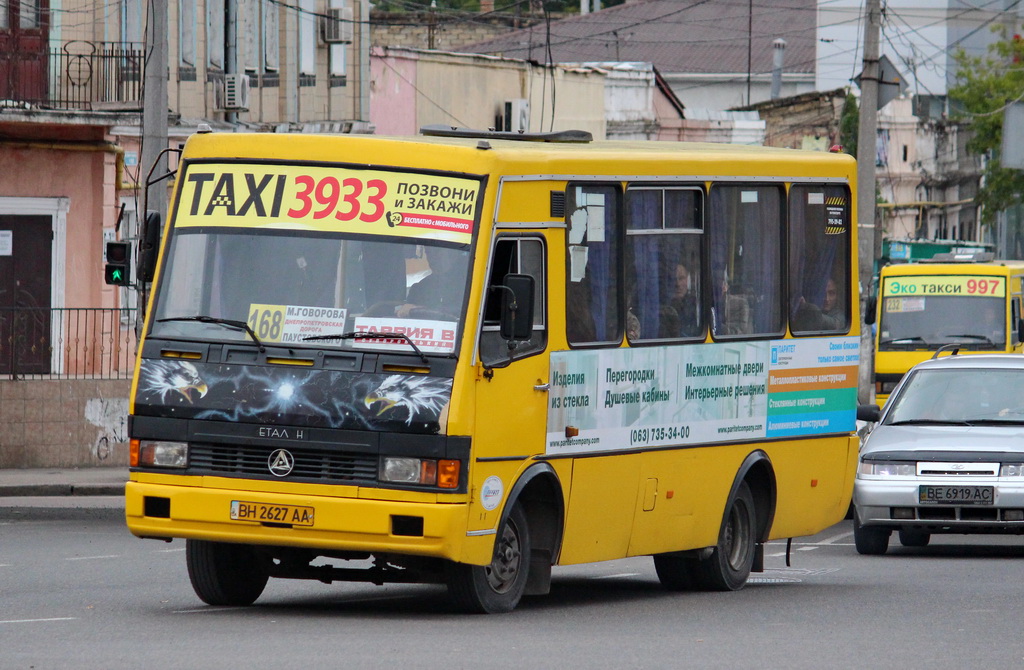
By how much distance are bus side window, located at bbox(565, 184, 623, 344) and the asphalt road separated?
1606 millimetres

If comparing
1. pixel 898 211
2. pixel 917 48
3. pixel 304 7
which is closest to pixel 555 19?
pixel 917 48

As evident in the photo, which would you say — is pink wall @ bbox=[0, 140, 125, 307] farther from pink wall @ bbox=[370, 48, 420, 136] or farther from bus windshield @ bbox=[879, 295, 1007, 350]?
pink wall @ bbox=[370, 48, 420, 136]

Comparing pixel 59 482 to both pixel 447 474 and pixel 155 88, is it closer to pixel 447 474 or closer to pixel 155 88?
pixel 155 88

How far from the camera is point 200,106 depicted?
1142 inches

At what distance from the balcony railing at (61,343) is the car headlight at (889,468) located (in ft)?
36.0

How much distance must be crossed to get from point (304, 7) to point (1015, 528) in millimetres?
20793

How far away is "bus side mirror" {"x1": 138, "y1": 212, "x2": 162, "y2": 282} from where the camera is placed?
10.6 meters

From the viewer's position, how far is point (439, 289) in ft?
32.9

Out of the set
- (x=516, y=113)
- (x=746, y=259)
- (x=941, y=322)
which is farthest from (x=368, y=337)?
(x=516, y=113)

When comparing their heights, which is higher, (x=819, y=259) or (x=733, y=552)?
(x=819, y=259)

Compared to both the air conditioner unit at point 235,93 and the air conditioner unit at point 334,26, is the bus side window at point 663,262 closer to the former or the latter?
the air conditioner unit at point 235,93

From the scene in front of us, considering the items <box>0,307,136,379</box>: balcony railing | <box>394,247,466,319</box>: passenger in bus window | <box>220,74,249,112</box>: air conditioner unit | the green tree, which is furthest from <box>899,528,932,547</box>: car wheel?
the green tree

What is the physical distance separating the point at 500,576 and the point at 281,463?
1433mm

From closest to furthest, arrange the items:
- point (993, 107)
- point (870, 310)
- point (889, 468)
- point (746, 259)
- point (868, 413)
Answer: point (746, 259), point (889, 468), point (868, 413), point (870, 310), point (993, 107)
